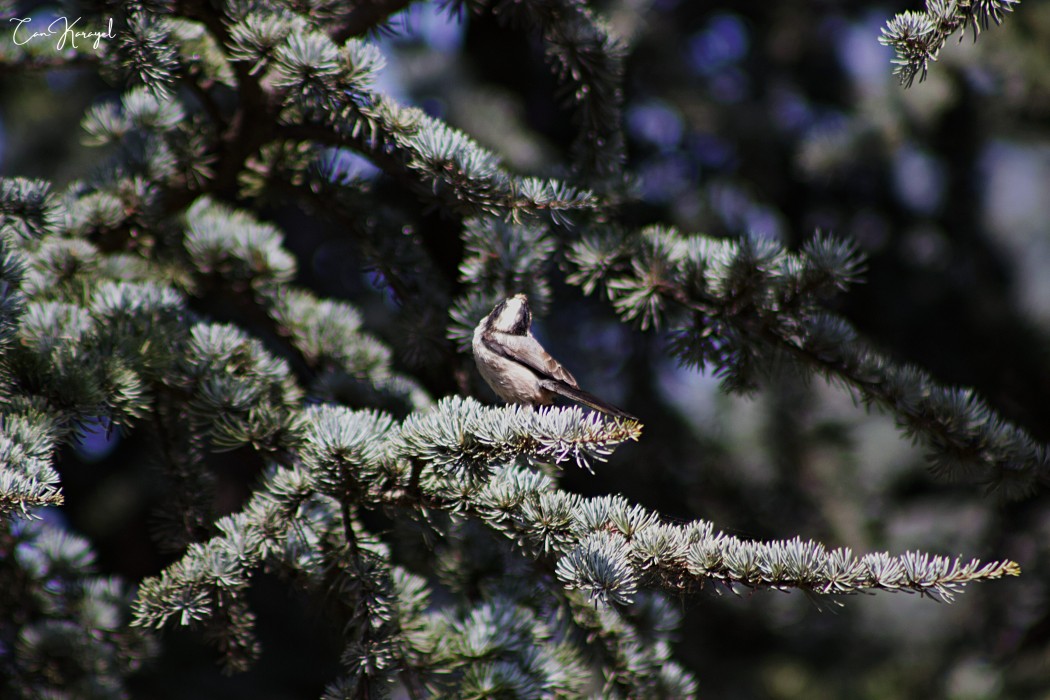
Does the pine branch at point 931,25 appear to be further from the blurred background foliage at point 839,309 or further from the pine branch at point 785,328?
the blurred background foliage at point 839,309

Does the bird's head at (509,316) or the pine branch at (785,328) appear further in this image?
the bird's head at (509,316)

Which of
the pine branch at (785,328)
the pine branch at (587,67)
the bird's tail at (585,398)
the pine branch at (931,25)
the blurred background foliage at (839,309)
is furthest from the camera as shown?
the blurred background foliage at (839,309)

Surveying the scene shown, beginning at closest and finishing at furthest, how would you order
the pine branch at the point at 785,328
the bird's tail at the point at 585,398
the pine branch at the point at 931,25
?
the pine branch at the point at 931,25 → the bird's tail at the point at 585,398 → the pine branch at the point at 785,328

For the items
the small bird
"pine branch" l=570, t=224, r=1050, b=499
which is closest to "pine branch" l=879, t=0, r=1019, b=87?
"pine branch" l=570, t=224, r=1050, b=499

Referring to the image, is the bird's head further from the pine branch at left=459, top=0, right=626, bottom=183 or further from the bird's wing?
the pine branch at left=459, top=0, right=626, bottom=183

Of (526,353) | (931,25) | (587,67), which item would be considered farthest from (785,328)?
(587,67)

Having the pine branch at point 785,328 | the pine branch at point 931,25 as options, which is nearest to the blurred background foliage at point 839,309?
the pine branch at point 785,328

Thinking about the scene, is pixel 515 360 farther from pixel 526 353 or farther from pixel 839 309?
pixel 839 309
